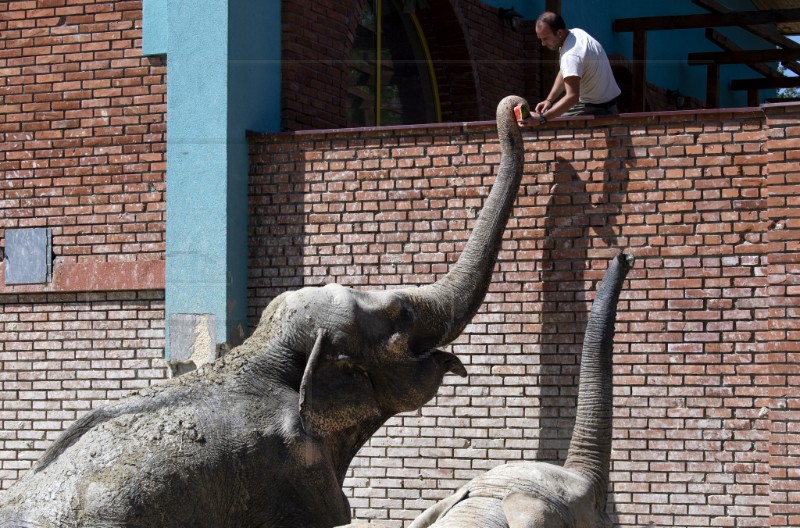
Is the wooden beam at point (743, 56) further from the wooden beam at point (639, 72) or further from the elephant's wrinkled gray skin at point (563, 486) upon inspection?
the elephant's wrinkled gray skin at point (563, 486)

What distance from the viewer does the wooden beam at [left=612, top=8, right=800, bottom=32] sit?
15258 millimetres

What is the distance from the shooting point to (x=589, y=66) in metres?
10.1

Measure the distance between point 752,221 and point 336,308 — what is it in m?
3.97

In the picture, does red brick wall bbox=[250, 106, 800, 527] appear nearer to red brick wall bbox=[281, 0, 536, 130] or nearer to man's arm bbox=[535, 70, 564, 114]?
man's arm bbox=[535, 70, 564, 114]

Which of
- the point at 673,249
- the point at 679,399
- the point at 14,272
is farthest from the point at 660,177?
the point at 14,272

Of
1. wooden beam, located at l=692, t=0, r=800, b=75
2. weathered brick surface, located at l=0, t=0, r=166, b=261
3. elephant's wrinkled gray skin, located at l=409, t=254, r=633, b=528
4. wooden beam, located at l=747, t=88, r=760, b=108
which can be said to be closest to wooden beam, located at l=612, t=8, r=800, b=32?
wooden beam, located at l=692, t=0, r=800, b=75

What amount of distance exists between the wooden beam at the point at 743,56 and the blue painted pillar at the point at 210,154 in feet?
27.9

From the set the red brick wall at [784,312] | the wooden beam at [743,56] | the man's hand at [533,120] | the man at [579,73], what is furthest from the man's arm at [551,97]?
the wooden beam at [743,56]

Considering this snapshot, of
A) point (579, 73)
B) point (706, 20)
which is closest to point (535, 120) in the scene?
point (579, 73)

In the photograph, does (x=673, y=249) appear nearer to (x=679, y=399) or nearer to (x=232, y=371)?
(x=679, y=399)

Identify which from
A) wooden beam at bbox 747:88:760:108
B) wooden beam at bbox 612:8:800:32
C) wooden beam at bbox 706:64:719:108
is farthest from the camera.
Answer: wooden beam at bbox 747:88:760:108

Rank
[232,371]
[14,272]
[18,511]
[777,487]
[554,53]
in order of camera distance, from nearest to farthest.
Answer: [18,511], [232,371], [777,487], [14,272], [554,53]

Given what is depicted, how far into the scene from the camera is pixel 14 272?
11086mm

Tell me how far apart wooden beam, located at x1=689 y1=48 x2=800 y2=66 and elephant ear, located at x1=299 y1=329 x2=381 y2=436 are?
11.9 meters
